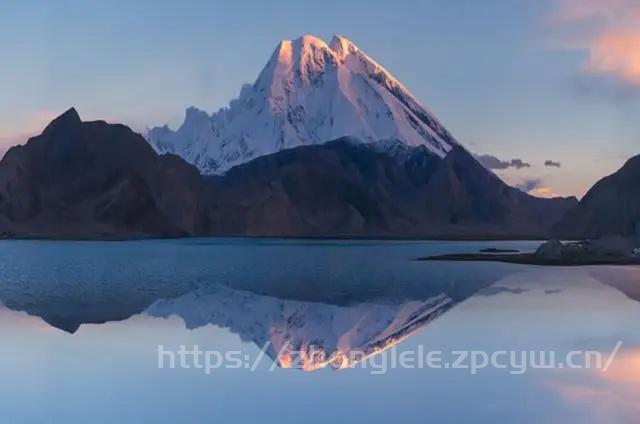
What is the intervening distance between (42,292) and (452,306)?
27.5 m

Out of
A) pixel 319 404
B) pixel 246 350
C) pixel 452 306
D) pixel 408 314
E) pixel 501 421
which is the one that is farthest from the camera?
pixel 452 306

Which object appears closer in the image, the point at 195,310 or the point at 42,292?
the point at 195,310

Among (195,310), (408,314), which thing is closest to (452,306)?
(408,314)

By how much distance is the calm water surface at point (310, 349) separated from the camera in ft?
70.4

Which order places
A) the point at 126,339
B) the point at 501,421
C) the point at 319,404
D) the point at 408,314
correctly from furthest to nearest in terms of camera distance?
the point at 408,314 < the point at 126,339 < the point at 319,404 < the point at 501,421

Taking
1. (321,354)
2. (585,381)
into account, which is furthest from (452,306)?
(585,381)

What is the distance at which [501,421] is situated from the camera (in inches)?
792

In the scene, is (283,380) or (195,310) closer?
(283,380)

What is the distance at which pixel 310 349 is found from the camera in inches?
1235

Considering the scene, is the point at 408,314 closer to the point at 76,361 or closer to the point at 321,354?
the point at 321,354

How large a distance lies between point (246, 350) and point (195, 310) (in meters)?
14.2

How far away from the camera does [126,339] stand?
110ft

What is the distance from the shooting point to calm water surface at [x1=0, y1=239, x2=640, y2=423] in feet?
70.4

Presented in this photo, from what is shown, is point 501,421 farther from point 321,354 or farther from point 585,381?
point 321,354
